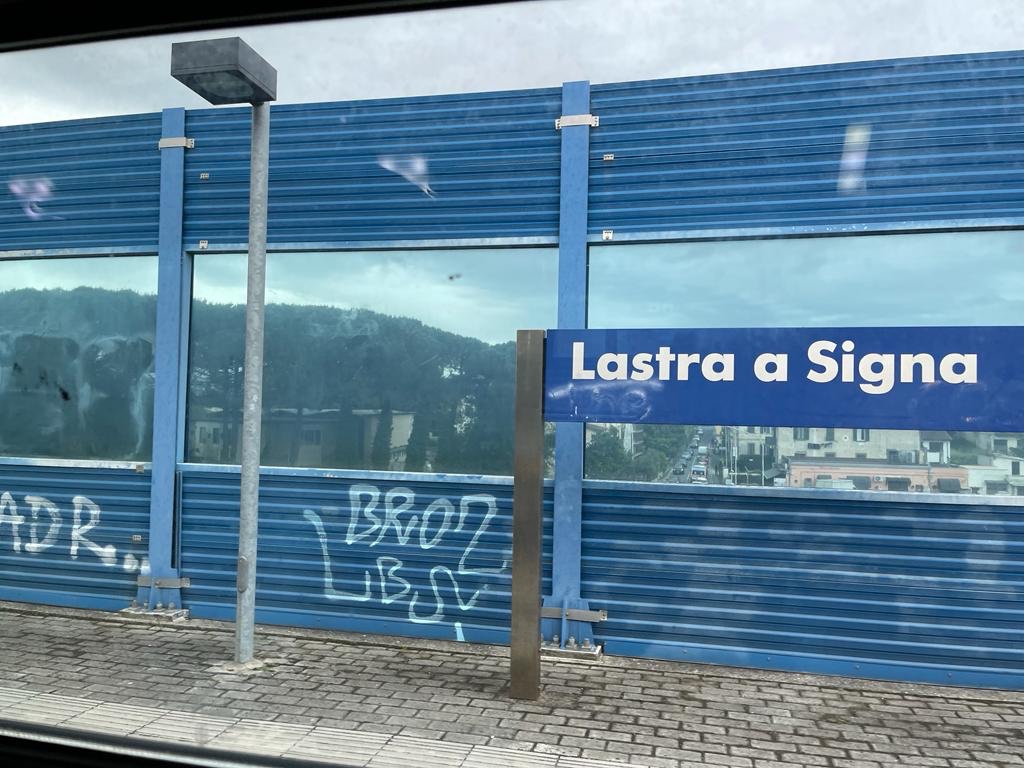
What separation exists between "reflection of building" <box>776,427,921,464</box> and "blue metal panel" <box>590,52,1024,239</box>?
62.0 inches

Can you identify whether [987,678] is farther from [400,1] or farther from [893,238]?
[400,1]

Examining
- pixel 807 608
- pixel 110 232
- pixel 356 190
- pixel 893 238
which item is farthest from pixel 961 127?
pixel 110 232

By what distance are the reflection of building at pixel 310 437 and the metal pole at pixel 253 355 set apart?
961 millimetres

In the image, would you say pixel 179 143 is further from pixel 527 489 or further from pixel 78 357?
pixel 527 489

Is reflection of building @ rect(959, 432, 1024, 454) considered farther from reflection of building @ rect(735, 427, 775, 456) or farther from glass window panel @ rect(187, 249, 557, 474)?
glass window panel @ rect(187, 249, 557, 474)

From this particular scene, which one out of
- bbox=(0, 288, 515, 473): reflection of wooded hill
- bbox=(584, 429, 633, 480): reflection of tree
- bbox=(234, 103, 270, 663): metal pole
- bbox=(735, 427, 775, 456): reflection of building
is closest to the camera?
bbox=(234, 103, 270, 663): metal pole

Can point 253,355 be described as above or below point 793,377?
above

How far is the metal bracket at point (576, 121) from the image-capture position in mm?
6254

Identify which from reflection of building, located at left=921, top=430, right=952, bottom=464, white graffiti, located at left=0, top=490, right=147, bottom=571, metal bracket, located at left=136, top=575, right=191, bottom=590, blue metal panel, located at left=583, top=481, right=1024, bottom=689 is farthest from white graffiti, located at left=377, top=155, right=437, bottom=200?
reflection of building, located at left=921, top=430, right=952, bottom=464

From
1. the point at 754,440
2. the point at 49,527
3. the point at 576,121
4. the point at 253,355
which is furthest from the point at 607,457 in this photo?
the point at 49,527

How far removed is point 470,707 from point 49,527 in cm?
485

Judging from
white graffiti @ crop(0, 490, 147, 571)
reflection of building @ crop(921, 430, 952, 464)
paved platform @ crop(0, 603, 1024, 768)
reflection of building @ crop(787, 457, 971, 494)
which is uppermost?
reflection of building @ crop(921, 430, 952, 464)

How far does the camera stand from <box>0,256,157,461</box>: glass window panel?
723 cm

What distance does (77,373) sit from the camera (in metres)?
7.41
